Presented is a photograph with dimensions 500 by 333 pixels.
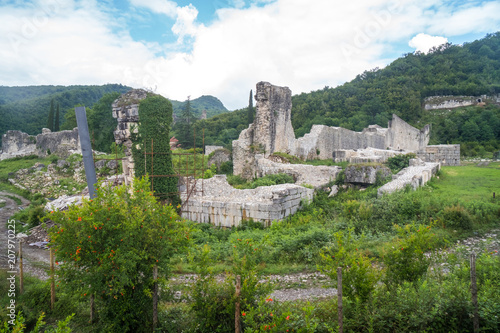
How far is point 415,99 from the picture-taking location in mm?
55594

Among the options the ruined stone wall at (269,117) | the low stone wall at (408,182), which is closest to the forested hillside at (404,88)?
the ruined stone wall at (269,117)

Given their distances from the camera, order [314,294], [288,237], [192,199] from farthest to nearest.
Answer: [192,199] → [288,237] → [314,294]

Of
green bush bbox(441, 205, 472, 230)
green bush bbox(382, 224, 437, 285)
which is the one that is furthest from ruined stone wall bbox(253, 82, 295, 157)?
green bush bbox(382, 224, 437, 285)

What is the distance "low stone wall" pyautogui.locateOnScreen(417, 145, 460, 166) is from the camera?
25.2 meters

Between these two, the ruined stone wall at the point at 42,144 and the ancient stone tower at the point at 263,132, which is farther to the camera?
the ruined stone wall at the point at 42,144

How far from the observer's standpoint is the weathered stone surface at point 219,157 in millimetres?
23078

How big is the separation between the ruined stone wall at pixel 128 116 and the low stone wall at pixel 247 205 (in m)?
2.89

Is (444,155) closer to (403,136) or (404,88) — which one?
(403,136)

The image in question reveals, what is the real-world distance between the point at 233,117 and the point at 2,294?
171 ft

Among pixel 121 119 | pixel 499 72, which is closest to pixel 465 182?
pixel 121 119

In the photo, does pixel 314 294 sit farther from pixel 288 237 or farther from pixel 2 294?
pixel 2 294

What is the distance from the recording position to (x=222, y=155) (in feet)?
76.3

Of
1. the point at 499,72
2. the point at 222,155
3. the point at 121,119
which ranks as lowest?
the point at 222,155

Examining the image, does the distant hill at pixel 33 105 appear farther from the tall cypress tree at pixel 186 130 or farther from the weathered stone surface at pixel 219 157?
the weathered stone surface at pixel 219 157
